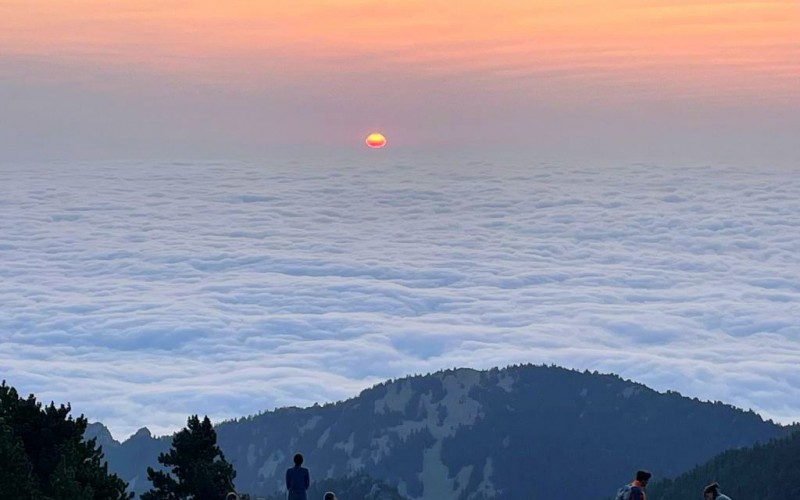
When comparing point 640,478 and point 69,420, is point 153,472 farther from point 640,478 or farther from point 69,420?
point 640,478

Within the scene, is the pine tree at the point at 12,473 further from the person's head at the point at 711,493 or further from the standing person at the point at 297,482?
the person's head at the point at 711,493

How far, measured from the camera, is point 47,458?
51.3 metres

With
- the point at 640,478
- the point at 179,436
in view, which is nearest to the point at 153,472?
the point at 179,436

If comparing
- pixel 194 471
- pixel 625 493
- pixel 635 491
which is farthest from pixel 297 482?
pixel 635 491

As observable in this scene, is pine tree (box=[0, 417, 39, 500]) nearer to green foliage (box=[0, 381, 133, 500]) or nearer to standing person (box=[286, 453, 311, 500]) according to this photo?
green foliage (box=[0, 381, 133, 500])

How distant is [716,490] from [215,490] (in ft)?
58.0

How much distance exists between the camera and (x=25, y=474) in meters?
43.1

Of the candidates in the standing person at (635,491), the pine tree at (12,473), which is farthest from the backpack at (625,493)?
the pine tree at (12,473)

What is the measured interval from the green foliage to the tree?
1264 millimetres

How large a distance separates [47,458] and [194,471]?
6.43m

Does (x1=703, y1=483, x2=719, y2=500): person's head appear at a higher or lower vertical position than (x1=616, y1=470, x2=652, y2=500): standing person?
lower

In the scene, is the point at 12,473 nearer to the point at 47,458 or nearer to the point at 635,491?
the point at 47,458

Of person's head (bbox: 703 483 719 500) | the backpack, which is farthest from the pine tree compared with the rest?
person's head (bbox: 703 483 719 500)

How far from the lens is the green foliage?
4175cm
